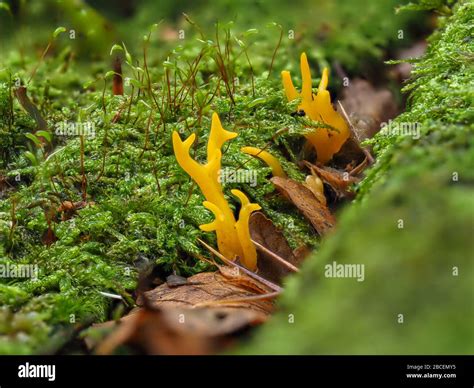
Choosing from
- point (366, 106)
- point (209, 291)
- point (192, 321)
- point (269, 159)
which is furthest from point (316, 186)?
point (192, 321)

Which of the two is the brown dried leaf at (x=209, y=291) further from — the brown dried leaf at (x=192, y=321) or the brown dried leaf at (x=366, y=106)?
the brown dried leaf at (x=366, y=106)

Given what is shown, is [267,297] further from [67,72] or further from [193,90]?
[67,72]

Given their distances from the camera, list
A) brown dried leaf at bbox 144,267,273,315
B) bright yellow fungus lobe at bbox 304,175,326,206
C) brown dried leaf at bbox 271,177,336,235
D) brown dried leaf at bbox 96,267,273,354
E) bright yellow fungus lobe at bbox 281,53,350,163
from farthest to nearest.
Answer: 1. bright yellow fungus lobe at bbox 281,53,350,163
2. bright yellow fungus lobe at bbox 304,175,326,206
3. brown dried leaf at bbox 271,177,336,235
4. brown dried leaf at bbox 144,267,273,315
5. brown dried leaf at bbox 96,267,273,354

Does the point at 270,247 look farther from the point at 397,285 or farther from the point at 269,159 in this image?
the point at 397,285

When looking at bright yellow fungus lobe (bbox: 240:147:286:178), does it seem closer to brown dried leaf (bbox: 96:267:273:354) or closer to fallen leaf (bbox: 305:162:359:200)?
fallen leaf (bbox: 305:162:359:200)

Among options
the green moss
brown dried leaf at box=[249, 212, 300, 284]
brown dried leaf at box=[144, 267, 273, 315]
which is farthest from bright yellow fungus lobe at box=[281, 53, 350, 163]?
the green moss

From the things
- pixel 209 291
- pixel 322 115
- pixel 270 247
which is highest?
pixel 322 115

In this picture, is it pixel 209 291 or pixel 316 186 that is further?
pixel 316 186

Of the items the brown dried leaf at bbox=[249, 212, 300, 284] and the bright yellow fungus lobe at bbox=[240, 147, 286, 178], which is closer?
the brown dried leaf at bbox=[249, 212, 300, 284]
